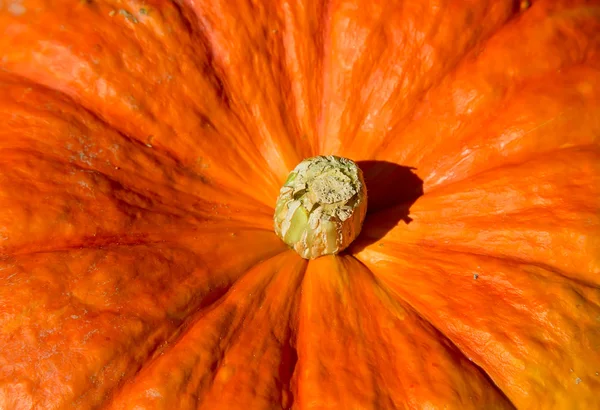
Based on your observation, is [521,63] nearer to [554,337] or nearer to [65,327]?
[554,337]

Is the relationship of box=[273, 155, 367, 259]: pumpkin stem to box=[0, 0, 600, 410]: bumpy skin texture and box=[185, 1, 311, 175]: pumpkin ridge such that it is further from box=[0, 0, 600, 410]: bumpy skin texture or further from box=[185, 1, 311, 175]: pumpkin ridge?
box=[185, 1, 311, 175]: pumpkin ridge

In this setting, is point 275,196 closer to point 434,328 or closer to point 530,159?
point 434,328

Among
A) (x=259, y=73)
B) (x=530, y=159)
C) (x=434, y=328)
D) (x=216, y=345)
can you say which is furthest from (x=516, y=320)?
(x=259, y=73)

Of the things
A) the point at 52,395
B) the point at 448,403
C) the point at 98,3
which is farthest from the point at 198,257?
the point at 98,3

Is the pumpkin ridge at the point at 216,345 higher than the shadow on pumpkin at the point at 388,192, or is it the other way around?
the shadow on pumpkin at the point at 388,192

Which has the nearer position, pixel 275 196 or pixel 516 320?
pixel 516 320

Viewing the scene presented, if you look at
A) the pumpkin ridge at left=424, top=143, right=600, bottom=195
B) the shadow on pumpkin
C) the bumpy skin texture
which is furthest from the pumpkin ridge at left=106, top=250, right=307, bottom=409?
the pumpkin ridge at left=424, top=143, right=600, bottom=195

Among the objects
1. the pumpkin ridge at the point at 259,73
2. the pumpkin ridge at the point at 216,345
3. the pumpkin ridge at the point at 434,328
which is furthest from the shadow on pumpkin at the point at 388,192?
the pumpkin ridge at the point at 216,345

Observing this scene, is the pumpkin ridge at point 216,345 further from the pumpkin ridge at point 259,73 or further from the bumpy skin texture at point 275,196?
the pumpkin ridge at point 259,73
